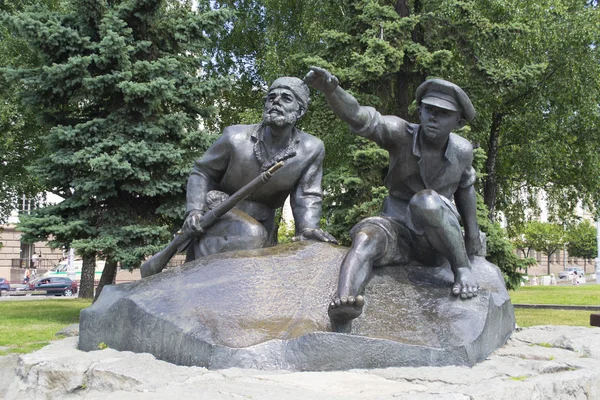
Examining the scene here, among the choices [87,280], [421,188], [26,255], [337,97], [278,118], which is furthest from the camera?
[26,255]

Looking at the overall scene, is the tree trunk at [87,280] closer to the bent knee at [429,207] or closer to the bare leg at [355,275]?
the bare leg at [355,275]

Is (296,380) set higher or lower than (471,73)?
lower

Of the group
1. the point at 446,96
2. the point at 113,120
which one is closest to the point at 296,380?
the point at 446,96

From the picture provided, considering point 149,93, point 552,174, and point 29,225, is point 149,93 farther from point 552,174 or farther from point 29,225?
point 552,174

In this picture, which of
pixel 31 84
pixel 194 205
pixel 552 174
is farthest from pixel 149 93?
pixel 552 174

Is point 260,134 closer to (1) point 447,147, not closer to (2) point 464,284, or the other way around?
(1) point 447,147

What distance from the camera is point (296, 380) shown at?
9.75ft

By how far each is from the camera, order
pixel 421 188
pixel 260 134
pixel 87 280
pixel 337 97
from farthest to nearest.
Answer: pixel 87 280, pixel 260 134, pixel 421 188, pixel 337 97

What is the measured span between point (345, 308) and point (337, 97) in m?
1.25

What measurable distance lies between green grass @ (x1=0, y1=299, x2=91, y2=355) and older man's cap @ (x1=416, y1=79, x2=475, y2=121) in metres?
5.65

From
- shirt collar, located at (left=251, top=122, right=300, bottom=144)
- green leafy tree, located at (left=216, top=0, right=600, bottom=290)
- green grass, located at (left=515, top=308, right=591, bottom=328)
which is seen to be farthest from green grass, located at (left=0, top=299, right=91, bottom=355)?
green grass, located at (left=515, top=308, right=591, bottom=328)

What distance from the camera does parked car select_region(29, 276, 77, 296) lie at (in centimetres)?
2569

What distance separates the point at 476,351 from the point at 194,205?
7.00 ft

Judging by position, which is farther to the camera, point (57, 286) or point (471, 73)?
point (57, 286)
